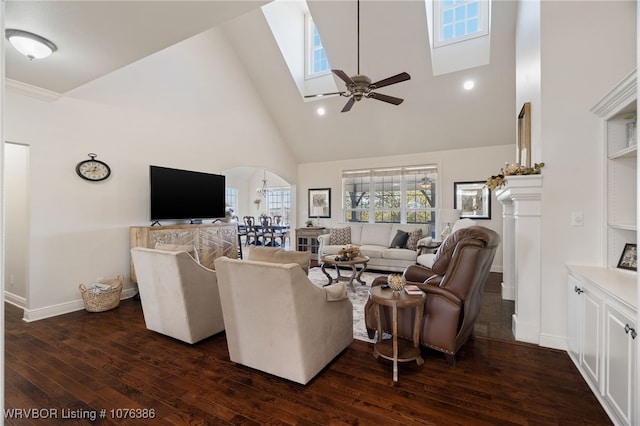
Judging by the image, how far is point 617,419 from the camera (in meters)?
1.84

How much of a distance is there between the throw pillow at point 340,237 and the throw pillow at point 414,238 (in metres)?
Result: 1.39

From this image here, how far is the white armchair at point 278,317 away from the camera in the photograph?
2148 millimetres

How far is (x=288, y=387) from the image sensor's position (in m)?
2.28

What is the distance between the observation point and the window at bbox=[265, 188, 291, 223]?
11.8 m

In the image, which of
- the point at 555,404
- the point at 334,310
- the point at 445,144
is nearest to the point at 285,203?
the point at 445,144

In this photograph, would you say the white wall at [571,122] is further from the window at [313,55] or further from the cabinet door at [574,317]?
the window at [313,55]

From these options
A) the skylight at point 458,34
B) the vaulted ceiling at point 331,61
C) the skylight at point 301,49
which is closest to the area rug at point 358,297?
the vaulted ceiling at point 331,61

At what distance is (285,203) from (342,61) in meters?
6.87

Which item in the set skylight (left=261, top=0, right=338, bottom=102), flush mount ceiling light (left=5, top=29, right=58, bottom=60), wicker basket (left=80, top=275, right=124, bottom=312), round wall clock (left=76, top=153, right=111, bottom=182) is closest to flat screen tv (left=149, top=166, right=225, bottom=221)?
round wall clock (left=76, top=153, right=111, bottom=182)

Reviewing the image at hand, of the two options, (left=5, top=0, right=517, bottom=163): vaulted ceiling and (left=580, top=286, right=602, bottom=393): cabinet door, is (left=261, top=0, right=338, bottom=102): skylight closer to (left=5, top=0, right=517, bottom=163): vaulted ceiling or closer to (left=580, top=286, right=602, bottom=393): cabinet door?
(left=5, top=0, right=517, bottom=163): vaulted ceiling

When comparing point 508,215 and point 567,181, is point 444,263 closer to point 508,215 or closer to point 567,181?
point 567,181

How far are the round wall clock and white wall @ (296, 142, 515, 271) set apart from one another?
5.20 metres

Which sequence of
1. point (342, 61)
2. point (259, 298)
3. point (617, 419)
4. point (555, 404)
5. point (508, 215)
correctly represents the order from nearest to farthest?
point (617, 419) → point (555, 404) → point (259, 298) → point (508, 215) → point (342, 61)

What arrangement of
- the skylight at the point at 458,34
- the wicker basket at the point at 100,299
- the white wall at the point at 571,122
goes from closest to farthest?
1. the white wall at the point at 571,122
2. the wicker basket at the point at 100,299
3. the skylight at the point at 458,34
